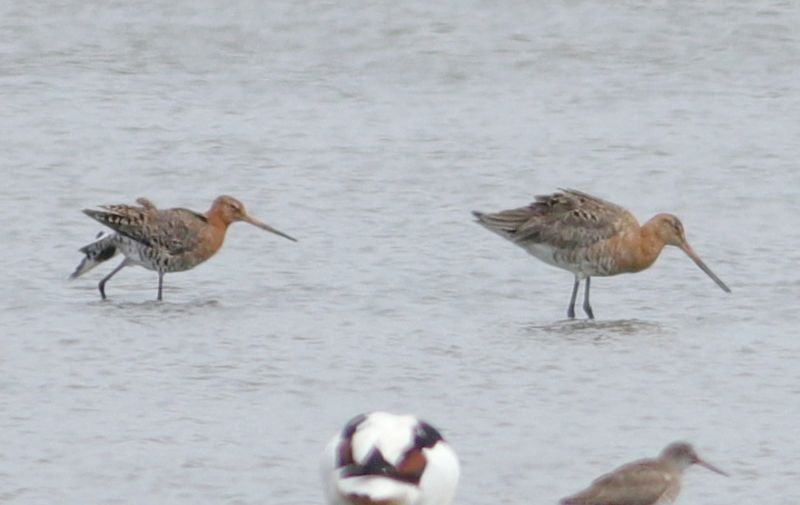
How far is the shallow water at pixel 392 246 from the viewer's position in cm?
803

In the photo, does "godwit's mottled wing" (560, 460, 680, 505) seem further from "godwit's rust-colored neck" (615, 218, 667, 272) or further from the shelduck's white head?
"godwit's rust-colored neck" (615, 218, 667, 272)

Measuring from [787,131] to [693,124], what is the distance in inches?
26.6

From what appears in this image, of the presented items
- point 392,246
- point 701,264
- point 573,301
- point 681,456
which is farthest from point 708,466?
point 392,246

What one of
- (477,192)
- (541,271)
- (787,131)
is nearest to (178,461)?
(541,271)

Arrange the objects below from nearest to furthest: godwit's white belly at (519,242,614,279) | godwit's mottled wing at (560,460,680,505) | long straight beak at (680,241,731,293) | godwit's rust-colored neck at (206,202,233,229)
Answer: godwit's mottled wing at (560,460,680,505) → long straight beak at (680,241,731,293) → godwit's white belly at (519,242,614,279) → godwit's rust-colored neck at (206,202,233,229)

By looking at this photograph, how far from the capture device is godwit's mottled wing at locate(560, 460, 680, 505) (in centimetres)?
699

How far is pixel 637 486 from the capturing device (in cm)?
704

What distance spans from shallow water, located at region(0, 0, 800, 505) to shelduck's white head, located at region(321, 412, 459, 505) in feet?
4.79

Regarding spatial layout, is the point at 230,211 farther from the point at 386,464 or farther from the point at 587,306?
the point at 386,464

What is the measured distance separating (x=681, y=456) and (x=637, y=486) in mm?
346

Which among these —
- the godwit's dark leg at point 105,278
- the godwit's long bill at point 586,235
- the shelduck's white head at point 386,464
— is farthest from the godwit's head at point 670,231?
the shelduck's white head at point 386,464

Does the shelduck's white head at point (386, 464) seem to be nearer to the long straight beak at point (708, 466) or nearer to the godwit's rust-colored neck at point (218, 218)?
the long straight beak at point (708, 466)

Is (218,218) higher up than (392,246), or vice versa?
(218,218)

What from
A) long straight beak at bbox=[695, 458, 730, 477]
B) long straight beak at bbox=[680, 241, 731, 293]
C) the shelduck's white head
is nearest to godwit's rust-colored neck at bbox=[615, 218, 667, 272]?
long straight beak at bbox=[680, 241, 731, 293]
